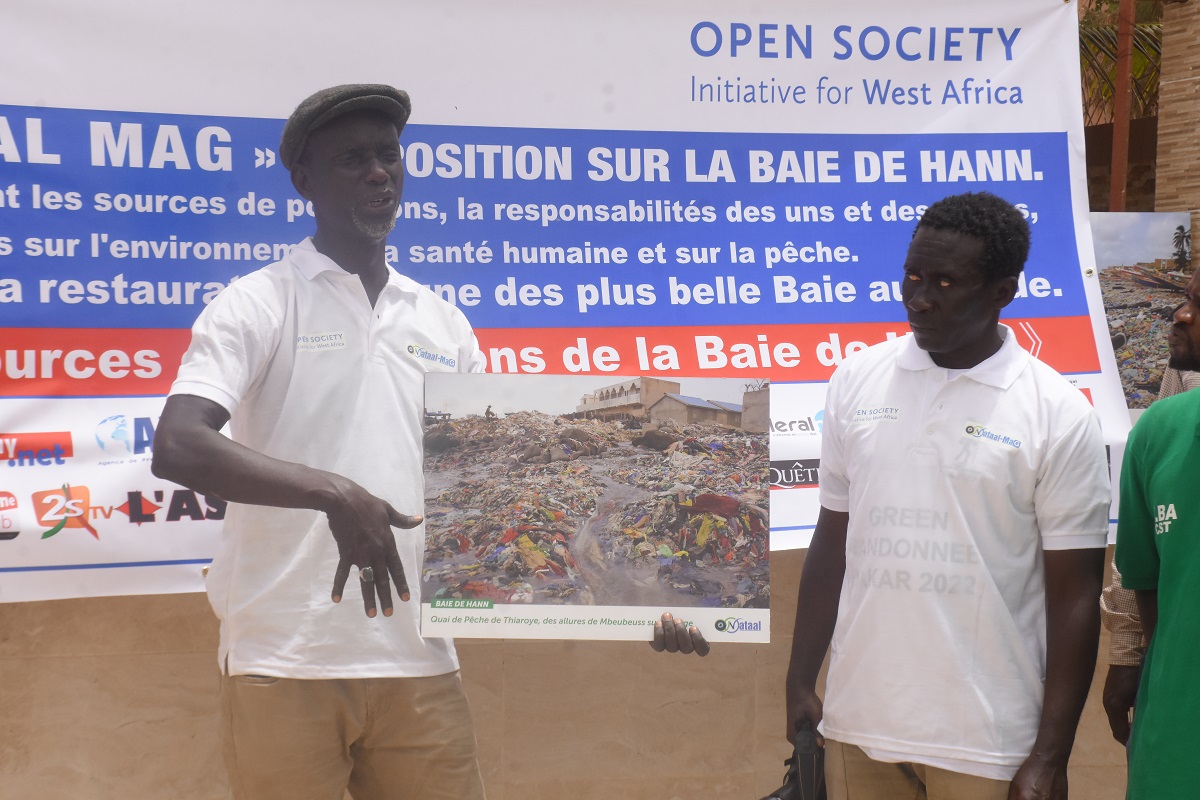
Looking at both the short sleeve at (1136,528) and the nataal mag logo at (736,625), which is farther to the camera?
the nataal mag logo at (736,625)

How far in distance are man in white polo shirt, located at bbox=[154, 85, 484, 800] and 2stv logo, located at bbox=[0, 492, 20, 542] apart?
1120mm

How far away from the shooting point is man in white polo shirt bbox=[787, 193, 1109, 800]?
88.1 inches

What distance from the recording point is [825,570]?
258cm

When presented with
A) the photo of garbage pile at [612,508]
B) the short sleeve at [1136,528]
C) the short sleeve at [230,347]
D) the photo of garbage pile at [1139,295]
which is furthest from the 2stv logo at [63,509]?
the photo of garbage pile at [1139,295]

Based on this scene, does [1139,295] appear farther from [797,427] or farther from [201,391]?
[201,391]

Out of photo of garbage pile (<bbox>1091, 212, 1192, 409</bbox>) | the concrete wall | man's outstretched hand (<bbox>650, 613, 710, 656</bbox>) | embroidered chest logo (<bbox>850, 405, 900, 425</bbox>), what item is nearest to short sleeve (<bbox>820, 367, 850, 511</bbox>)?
embroidered chest logo (<bbox>850, 405, 900, 425</bbox>)

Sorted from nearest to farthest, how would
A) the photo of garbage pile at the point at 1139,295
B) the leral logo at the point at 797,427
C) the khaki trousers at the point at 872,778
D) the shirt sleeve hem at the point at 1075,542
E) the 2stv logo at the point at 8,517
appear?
the shirt sleeve hem at the point at 1075,542, the khaki trousers at the point at 872,778, the 2stv logo at the point at 8,517, the leral logo at the point at 797,427, the photo of garbage pile at the point at 1139,295

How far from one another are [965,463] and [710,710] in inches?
85.6

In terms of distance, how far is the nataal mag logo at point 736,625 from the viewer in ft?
8.29

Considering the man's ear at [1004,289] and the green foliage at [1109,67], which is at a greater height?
the green foliage at [1109,67]

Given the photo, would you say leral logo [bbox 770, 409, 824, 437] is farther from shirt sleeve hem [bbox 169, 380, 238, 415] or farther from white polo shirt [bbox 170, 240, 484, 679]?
shirt sleeve hem [bbox 169, 380, 238, 415]

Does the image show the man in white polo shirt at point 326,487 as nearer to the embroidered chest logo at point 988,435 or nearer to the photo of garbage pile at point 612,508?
the photo of garbage pile at point 612,508

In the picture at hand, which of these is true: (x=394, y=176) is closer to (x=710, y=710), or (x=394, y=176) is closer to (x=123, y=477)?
(x=123, y=477)

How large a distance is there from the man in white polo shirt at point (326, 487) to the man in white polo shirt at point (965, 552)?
935 millimetres
